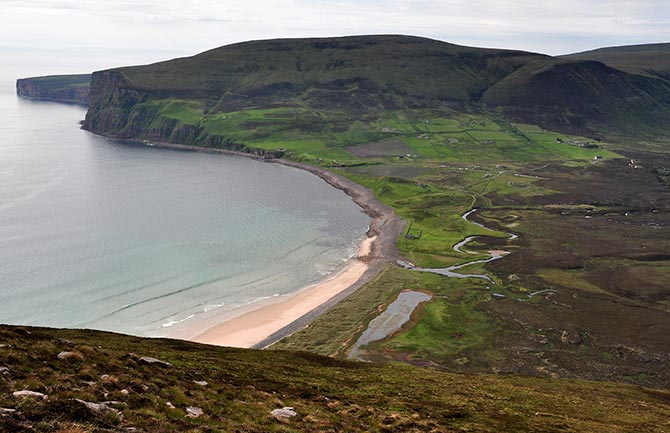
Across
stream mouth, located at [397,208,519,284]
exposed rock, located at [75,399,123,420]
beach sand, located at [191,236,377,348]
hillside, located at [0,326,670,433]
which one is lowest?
beach sand, located at [191,236,377,348]

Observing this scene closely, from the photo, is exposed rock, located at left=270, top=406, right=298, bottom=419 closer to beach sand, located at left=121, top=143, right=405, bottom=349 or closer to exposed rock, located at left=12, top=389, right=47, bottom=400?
exposed rock, located at left=12, top=389, right=47, bottom=400

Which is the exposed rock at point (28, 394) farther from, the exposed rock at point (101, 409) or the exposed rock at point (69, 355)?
the exposed rock at point (69, 355)

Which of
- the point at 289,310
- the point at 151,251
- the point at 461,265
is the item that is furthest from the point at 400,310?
the point at 151,251

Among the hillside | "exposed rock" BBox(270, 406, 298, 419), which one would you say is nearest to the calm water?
the hillside

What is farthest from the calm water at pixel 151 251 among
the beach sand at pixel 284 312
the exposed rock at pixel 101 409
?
the exposed rock at pixel 101 409

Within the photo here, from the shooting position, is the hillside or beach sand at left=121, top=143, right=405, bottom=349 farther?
beach sand at left=121, top=143, right=405, bottom=349

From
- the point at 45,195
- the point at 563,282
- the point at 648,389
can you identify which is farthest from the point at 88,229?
the point at 648,389
